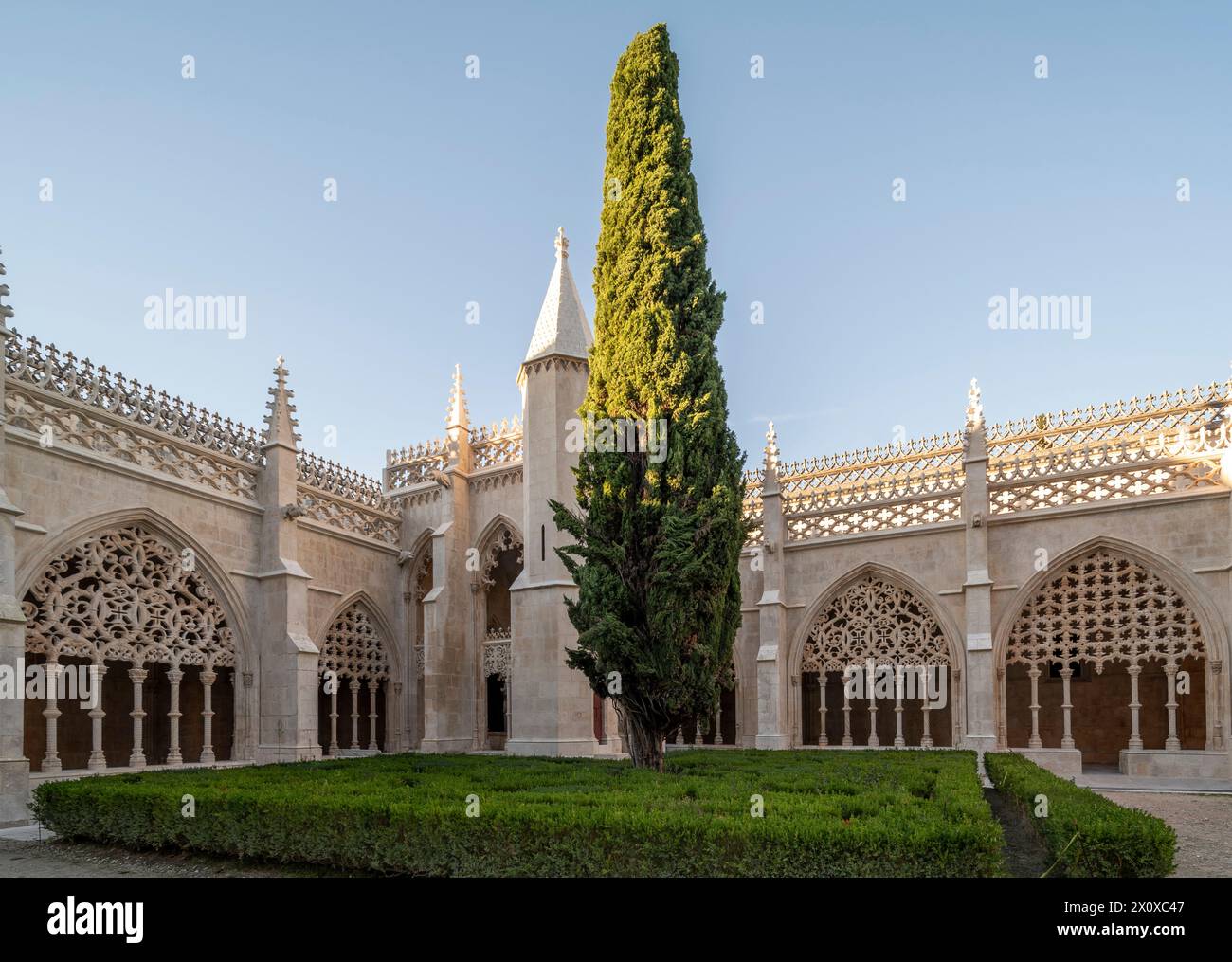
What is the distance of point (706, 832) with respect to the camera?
6273 millimetres

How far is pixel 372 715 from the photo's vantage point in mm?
20781

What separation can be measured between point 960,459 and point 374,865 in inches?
617

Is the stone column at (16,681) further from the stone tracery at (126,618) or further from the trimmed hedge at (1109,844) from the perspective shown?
the trimmed hedge at (1109,844)

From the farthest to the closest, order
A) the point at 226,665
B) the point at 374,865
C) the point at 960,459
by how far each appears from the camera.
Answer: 1. the point at 960,459
2. the point at 226,665
3. the point at 374,865

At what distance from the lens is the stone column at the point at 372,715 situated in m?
20.8

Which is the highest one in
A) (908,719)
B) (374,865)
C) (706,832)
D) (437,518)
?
(437,518)

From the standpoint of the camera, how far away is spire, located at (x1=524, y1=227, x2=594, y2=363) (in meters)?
18.4

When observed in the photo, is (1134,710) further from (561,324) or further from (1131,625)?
(561,324)

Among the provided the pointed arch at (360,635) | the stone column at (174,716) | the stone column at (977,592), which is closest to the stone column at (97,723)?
the stone column at (174,716)

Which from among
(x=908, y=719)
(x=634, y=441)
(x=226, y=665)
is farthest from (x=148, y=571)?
(x=908, y=719)

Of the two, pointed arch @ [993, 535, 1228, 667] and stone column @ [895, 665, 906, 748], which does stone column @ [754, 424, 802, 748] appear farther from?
pointed arch @ [993, 535, 1228, 667]

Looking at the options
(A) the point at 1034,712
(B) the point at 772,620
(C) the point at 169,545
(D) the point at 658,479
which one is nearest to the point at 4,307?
(C) the point at 169,545

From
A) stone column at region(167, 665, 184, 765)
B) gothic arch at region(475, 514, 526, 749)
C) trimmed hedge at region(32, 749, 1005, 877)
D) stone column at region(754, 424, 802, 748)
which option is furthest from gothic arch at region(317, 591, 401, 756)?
trimmed hedge at region(32, 749, 1005, 877)
